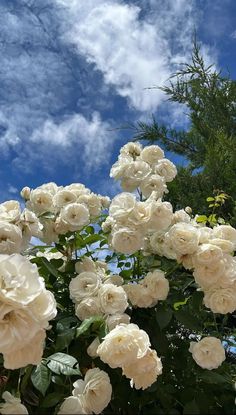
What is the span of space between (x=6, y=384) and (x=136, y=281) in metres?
0.57

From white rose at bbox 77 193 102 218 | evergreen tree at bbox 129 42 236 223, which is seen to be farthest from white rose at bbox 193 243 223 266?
evergreen tree at bbox 129 42 236 223

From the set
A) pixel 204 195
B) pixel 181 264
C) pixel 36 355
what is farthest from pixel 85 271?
pixel 204 195

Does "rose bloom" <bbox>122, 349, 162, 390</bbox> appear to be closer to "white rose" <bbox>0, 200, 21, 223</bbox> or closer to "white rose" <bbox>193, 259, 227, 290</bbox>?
"white rose" <bbox>193, 259, 227, 290</bbox>

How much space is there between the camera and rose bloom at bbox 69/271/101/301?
1.44 meters

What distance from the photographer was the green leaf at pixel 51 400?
1198 millimetres

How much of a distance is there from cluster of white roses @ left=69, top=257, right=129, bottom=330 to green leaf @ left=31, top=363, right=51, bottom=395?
0.21m

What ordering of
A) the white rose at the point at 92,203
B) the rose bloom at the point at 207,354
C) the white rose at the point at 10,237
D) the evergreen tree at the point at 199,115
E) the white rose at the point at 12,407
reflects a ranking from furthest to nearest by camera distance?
the evergreen tree at the point at 199,115
the white rose at the point at 92,203
the rose bloom at the point at 207,354
the white rose at the point at 10,237
the white rose at the point at 12,407

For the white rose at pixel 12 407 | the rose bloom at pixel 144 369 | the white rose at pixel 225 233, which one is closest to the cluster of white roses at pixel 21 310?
the white rose at pixel 12 407

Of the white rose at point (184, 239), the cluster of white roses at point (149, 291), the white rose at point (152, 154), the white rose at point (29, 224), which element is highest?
the white rose at point (152, 154)

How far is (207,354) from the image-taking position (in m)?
1.38

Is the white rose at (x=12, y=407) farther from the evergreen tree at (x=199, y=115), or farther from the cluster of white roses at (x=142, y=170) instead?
the evergreen tree at (x=199, y=115)

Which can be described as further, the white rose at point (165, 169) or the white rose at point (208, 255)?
the white rose at point (165, 169)

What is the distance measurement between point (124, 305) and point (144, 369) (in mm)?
253

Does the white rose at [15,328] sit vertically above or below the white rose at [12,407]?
above
